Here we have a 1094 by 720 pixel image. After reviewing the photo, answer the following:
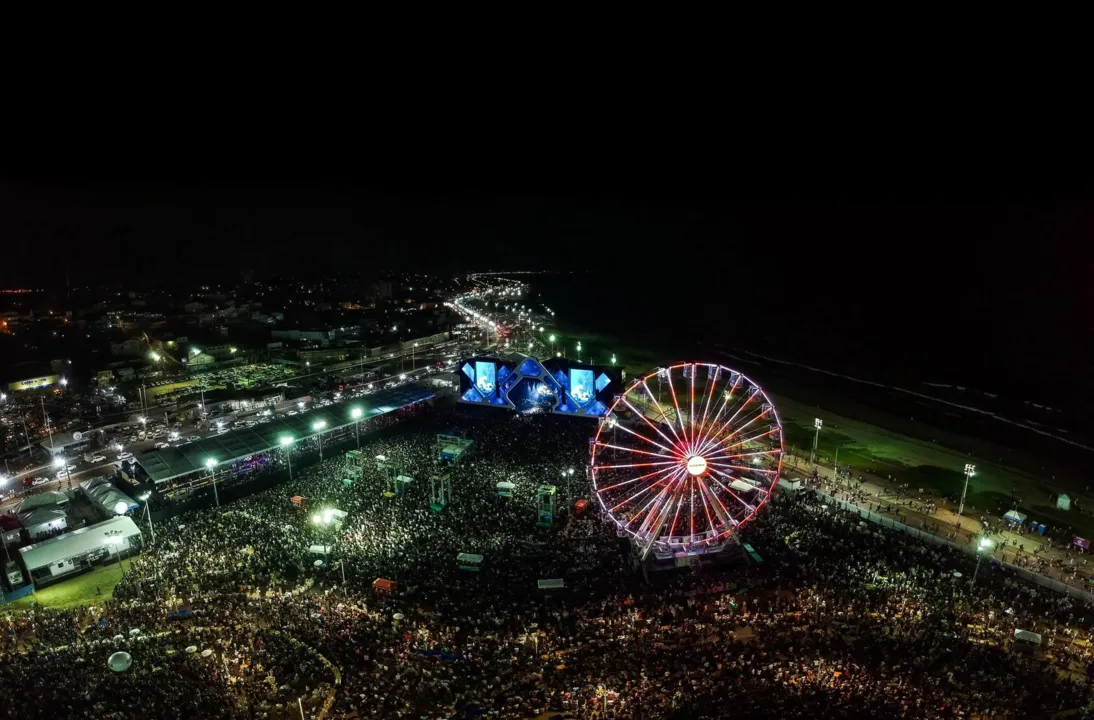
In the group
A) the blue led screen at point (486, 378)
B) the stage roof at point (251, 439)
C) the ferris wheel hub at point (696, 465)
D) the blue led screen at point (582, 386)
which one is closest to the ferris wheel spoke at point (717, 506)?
the ferris wheel hub at point (696, 465)

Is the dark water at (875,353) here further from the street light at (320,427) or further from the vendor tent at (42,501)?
the vendor tent at (42,501)

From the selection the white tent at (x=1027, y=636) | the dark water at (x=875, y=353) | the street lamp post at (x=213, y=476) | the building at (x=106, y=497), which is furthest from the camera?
the dark water at (x=875, y=353)

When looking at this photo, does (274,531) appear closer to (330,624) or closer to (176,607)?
(176,607)

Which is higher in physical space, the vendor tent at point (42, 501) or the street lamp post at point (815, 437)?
the street lamp post at point (815, 437)

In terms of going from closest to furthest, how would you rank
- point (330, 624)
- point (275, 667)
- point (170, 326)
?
point (275, 667) → point (330, 624) → point (170, 326)

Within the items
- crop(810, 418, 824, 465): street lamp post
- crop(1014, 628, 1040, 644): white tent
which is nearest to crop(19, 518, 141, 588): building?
crop(1014, 628, 1040, 644): white tent

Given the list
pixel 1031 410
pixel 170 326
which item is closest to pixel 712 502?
pixel 1031 410

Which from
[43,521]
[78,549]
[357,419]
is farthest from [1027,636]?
[43,521]
